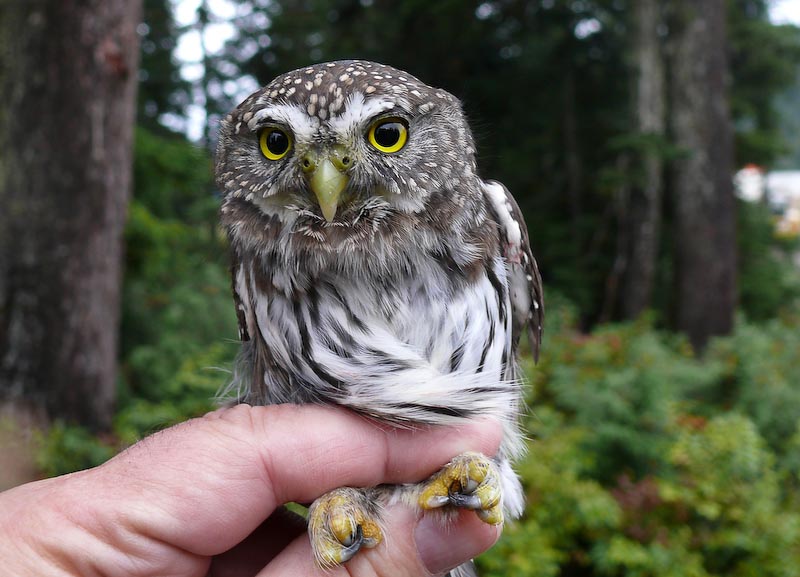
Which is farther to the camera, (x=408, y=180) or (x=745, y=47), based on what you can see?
(x=745, y=47)

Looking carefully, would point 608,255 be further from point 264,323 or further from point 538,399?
point 264,323

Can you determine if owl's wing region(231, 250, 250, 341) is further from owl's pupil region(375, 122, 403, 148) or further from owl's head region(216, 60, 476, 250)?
owl's pupil region(375, 122, 403, 148)

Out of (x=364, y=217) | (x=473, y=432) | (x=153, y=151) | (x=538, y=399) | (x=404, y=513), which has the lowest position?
(x=538, y=399)

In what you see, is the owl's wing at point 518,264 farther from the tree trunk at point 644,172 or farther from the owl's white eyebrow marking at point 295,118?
the tree trunk at point 644,172

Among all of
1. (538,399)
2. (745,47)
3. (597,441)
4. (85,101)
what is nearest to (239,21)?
(85,101)

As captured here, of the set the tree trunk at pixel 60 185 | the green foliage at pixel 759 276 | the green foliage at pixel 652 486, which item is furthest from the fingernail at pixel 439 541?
the green foliage at pixel 759 276

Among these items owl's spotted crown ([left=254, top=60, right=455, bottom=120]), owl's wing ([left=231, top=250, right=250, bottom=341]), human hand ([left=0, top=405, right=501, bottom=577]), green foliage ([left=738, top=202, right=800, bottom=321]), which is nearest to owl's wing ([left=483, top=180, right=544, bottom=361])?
owl's spotted crown ([left=254, top=60, right=455, bottom=120])

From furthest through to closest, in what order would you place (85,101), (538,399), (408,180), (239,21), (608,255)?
1. (608,255)
2. (239,21)
3. (538,399)
4. (85,101)
5. (408,180)

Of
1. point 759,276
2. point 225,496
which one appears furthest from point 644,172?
point 225,496
